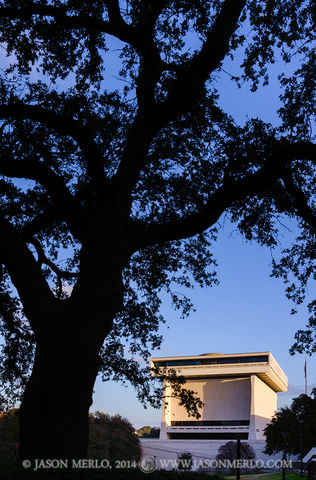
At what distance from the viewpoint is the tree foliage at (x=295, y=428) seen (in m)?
53.6

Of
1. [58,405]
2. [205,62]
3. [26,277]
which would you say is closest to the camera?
[58,405]

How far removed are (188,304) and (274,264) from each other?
10.1 feet

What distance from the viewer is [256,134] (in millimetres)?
10812

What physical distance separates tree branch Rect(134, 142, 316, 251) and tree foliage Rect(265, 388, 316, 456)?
51350mm

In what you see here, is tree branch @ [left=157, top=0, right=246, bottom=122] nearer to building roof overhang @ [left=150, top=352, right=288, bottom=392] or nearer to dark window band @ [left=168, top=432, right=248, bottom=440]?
building roof overhang @ [left=150, top=352, right=288, bottom=392]

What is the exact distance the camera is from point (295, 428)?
Answer: 2167 inches

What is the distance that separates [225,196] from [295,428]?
5496 cm

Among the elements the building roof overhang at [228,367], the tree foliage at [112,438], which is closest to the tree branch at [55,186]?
the tree foliage at [112,438]

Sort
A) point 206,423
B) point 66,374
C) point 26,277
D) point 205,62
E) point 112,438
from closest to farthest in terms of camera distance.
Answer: point 66,374 → point 26,277 → point 205,62 → point 112,438 → point 206,423

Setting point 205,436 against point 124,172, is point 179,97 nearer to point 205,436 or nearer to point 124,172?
point 124,172

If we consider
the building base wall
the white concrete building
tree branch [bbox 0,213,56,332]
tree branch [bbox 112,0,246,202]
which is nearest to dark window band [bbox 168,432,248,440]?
the white concrete building

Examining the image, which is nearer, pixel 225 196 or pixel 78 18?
pixel 225 196

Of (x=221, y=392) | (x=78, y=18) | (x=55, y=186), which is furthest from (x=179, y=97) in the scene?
(x=221, y=392)

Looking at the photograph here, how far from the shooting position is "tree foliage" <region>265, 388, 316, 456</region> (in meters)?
53.6
